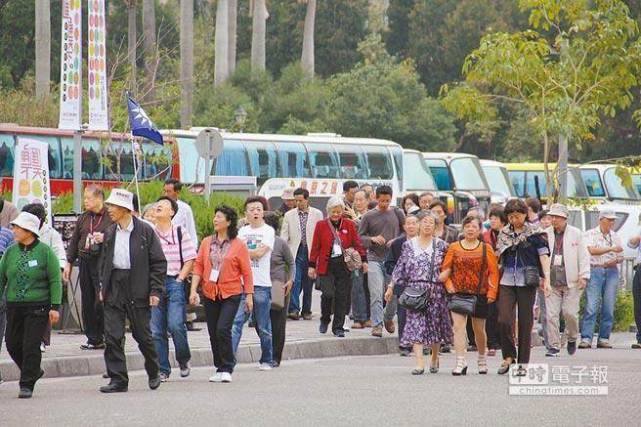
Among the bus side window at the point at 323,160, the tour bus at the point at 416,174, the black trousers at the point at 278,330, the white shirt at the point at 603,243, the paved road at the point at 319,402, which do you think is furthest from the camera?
the tour bus at the point at 416,174

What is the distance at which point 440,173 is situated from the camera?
186 ft

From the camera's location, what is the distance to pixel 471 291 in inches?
634

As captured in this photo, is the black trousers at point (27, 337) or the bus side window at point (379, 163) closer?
the black trousers at point (27, 337)

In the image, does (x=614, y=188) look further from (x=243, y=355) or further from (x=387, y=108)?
(x=243, y=355)

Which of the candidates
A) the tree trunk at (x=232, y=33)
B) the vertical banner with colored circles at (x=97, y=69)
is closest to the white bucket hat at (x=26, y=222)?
the vertical banner with colored circles at (x=97, y=69)

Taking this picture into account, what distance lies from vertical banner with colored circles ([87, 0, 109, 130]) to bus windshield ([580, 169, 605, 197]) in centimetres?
3973

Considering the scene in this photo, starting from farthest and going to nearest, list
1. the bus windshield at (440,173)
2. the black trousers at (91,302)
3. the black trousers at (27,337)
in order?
the bus windshield at (440,173), the black trousers at (91,302), the black trousers at (27,337)

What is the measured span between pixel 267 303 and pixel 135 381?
1765mm

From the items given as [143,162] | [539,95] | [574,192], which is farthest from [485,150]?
[539,95]

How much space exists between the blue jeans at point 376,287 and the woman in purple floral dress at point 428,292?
4.13 metres

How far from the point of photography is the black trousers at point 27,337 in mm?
14016

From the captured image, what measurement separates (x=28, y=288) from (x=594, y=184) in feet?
154

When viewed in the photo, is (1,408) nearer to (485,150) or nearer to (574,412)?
(574,412)

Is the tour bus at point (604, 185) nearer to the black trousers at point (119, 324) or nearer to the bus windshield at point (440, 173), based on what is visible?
the bus windshield at point (440, 173)
